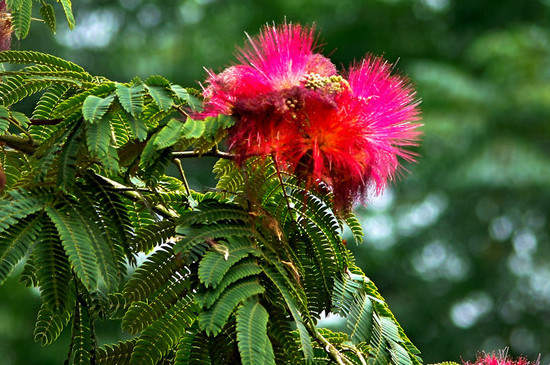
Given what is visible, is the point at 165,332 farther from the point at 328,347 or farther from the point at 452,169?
the point at 452,169

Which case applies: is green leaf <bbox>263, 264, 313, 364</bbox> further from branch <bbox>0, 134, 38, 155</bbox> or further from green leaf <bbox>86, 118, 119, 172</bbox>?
branch <bbox>0, 134, 38, 155</bbox>

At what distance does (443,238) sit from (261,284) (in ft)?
25.1

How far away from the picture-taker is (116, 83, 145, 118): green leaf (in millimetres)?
1690

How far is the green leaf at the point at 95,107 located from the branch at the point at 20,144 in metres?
0.21

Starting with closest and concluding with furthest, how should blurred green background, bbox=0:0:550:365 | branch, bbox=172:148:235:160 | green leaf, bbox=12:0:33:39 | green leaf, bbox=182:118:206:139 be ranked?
1. green leaf, bbox=182:118:206:139
2. branch, bbox=172:148:235:160
3. green leaf, bbox=12:0:33:39
4. blurred green background, bbox=0:0:550:365

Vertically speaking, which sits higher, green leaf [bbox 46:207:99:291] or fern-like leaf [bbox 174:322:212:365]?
green leaf [bbox 46:207:99:291]

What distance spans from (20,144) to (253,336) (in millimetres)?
609

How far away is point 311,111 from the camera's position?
1.78 metres

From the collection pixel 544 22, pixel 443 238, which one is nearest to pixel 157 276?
pixel 443 238

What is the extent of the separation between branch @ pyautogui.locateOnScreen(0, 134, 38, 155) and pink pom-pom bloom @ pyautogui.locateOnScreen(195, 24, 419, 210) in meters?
0.33

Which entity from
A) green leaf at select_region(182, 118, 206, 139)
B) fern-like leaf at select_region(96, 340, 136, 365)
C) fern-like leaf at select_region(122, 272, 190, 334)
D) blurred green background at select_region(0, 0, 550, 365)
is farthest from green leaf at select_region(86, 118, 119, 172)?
blurred green background at select_region(0, 0, 550, 365)

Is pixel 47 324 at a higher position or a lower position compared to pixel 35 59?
lower

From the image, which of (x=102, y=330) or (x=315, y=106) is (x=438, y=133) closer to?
(x=102, y=330)

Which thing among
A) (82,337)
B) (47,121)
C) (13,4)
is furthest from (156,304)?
(13,4)
